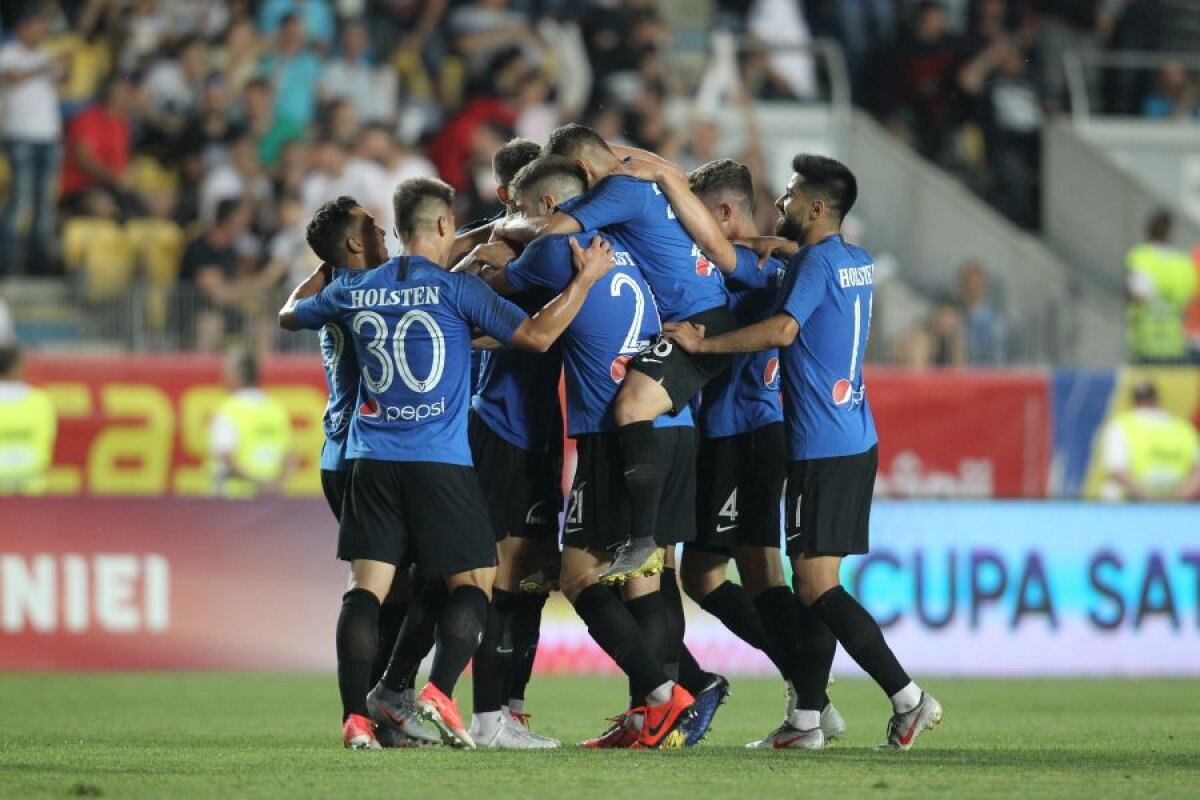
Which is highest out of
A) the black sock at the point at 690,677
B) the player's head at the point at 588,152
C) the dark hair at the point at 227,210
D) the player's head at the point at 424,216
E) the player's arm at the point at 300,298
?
the player's head at the point at 588,152

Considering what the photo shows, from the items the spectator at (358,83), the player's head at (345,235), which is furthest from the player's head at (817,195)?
the spectator at (358,83)

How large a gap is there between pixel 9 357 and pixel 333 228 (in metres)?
6.86

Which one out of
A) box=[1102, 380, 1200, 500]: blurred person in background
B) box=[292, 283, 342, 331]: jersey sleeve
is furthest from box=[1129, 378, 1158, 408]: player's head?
box=[292, 283, 342, 331]: jersey sleeve

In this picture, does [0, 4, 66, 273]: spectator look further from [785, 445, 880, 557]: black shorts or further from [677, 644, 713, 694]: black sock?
[785, 445, 880, 557]: black shorts

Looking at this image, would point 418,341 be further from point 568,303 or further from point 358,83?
point 358,83

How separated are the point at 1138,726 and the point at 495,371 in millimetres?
3745

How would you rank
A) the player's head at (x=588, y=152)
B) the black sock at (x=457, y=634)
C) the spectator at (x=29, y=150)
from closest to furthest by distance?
1. the black sock at (x=457, y=634)
2. the player's head at (x=588, y=152)
3. the spectator at (x=29, y=150)

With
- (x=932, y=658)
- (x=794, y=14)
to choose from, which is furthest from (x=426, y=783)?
(x=794, y=14)

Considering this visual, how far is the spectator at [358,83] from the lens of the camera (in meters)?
19.2

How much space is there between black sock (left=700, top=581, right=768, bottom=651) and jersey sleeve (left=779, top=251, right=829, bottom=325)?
4.88 ft

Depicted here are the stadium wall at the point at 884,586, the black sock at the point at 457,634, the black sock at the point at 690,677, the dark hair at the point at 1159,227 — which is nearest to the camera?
the black sock at the point at 457,634

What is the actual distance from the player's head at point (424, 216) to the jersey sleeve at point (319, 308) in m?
0.36

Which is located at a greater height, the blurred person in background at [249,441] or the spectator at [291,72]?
the spectator at [291,72]

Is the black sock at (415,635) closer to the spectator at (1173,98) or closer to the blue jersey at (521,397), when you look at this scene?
the blue jersey at (521,397)
